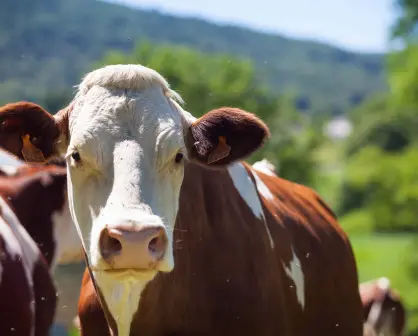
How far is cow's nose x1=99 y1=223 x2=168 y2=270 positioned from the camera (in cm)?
297

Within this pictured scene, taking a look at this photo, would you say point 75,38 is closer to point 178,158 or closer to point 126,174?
point 178,158

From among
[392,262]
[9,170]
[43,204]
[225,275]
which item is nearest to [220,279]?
[225,275]

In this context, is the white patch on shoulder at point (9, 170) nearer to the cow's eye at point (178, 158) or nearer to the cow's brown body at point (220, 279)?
the cow's brown body at point (220, 279)

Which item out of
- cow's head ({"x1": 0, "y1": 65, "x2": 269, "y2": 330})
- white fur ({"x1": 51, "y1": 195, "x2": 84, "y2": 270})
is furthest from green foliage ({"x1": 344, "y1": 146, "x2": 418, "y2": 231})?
cow's head ({"x1": 0, "y1": 65, "x2": 269, "y2": 330})

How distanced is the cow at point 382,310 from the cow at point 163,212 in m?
2.65

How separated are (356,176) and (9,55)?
527 inches

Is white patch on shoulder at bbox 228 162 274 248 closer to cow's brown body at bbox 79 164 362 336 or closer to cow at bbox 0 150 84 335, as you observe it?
cow's brown body at bbox 79 164 362 336

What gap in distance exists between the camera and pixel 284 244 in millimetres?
4512

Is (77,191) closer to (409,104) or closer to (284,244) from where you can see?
A: (284,244)

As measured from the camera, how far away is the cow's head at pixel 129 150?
305 cm

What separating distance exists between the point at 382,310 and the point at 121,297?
402 centimetres

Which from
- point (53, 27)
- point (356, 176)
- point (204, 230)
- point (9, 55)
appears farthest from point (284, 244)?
point (53, 27)

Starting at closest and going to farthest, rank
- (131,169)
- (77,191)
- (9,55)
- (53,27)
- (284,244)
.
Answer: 1. (131,169)
2. (77,191)
3. (284,244)
4. (9,55)
5. (53,27)

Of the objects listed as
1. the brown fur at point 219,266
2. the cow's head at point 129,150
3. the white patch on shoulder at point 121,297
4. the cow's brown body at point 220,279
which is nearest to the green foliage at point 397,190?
the cow's brown body at point 220,279
